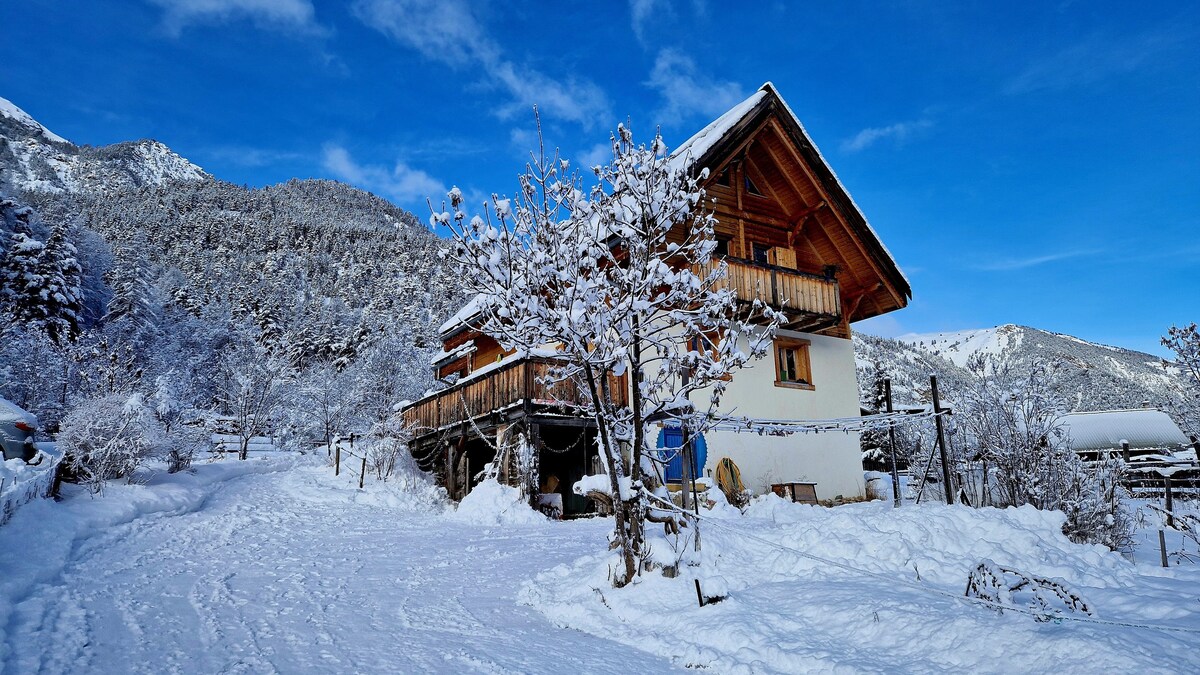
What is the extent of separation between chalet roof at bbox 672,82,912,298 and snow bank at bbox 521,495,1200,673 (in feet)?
34.0

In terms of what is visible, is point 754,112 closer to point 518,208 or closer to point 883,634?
point 518,208

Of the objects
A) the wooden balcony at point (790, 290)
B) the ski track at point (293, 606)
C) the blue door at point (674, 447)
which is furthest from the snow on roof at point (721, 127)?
the ski track at point (293, 606)

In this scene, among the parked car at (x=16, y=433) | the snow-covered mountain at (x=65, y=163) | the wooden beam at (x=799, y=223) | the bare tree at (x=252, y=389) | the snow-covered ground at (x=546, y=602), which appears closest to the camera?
the snow-covered ground at (x=546, y=602)

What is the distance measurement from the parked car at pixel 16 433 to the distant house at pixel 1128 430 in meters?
44.4

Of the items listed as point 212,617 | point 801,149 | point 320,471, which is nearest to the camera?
point 212,617

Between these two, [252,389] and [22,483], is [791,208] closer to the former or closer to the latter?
[22,483]

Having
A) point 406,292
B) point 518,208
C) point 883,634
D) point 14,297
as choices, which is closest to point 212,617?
point 518,208

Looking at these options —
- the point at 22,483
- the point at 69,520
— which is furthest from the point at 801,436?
the point at 22,483

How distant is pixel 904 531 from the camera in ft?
27.7

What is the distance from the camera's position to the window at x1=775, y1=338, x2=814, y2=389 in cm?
1892

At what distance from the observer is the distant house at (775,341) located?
55.1 ft

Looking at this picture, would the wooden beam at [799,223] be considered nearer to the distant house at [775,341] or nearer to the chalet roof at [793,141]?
the distant house at [775,341]

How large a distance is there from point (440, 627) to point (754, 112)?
597 inches

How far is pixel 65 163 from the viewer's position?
167250 mm
